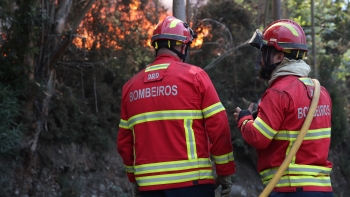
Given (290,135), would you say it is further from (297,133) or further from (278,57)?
(278,57)

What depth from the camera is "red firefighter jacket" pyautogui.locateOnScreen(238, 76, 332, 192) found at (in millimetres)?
3812

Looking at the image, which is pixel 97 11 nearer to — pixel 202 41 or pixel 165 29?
pixel 202 41

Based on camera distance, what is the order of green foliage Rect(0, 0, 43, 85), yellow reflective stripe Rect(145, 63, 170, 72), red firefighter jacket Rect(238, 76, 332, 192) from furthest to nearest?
green foliage Rect(0, 0, 43, 85) → yellow reflective stripe Rect(145, 63, 170, 72) → red firefighter jacket Rect(238, 76, 332, 192)

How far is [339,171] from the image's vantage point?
14008 mm

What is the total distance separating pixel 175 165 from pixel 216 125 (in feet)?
1.48

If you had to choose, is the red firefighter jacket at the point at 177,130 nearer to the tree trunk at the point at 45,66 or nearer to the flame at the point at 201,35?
the tree trunk at the point at 45,66

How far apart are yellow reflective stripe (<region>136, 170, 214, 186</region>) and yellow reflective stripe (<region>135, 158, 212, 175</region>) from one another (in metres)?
0.04

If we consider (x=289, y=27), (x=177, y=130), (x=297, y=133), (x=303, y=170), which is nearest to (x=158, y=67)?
(x=177, y=130)

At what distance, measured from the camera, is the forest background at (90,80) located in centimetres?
785

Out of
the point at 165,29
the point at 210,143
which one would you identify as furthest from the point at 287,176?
the point at 165,29

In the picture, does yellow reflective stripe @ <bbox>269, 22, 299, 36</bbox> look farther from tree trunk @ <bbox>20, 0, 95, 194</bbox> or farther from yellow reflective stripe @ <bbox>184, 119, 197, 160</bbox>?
tree trunk @ <bbox>20, 0, 95, 194</bbox>

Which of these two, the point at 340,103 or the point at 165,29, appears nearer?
the point at 165,29

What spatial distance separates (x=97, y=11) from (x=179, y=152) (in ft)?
21.8

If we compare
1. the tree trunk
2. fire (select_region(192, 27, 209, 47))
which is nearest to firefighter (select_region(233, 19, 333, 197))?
the tree trunk
